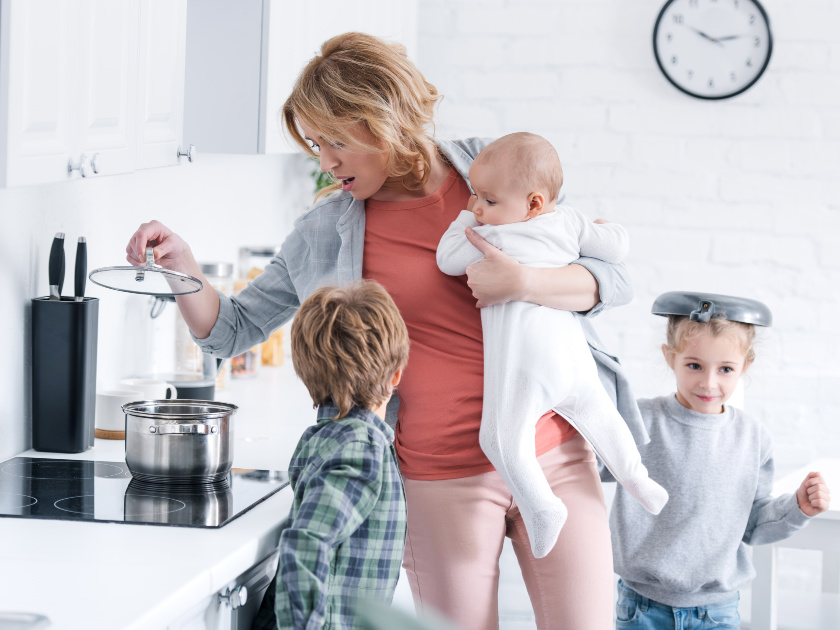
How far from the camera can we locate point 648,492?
153cm

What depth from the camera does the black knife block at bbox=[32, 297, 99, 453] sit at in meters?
1.69

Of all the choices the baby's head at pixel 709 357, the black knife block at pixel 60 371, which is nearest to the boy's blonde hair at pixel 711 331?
the baby's head at pixel 709 357

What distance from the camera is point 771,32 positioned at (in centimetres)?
302

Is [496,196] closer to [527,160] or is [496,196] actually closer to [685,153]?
[527,160]

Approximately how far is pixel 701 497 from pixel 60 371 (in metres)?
1.17

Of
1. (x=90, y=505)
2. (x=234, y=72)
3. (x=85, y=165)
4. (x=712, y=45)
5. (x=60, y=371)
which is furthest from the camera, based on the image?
(x=712, y=45)

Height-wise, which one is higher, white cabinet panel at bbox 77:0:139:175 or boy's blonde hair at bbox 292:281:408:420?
white cabinet panel at bbox 77:0:139:175

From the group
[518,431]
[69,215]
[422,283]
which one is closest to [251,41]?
[69,215]

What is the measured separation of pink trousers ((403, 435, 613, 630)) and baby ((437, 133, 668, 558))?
2.2 inches

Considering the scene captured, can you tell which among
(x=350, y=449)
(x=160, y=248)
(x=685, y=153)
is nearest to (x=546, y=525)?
(x=350, y=449)

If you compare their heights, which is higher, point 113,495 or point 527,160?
point 527,160

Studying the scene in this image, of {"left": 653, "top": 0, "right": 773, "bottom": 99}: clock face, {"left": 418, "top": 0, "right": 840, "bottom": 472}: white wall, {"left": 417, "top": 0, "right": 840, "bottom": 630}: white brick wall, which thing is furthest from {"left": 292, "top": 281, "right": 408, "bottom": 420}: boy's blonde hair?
{"left": 653, "top": 0, "right": 773, "bottom": 99}: clock face

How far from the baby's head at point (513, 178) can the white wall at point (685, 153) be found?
1587 millimetres

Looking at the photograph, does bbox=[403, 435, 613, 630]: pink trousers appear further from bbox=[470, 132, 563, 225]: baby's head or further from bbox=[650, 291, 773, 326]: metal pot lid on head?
bbox=[650, 291, 773, 326]: metal pot lid on head
